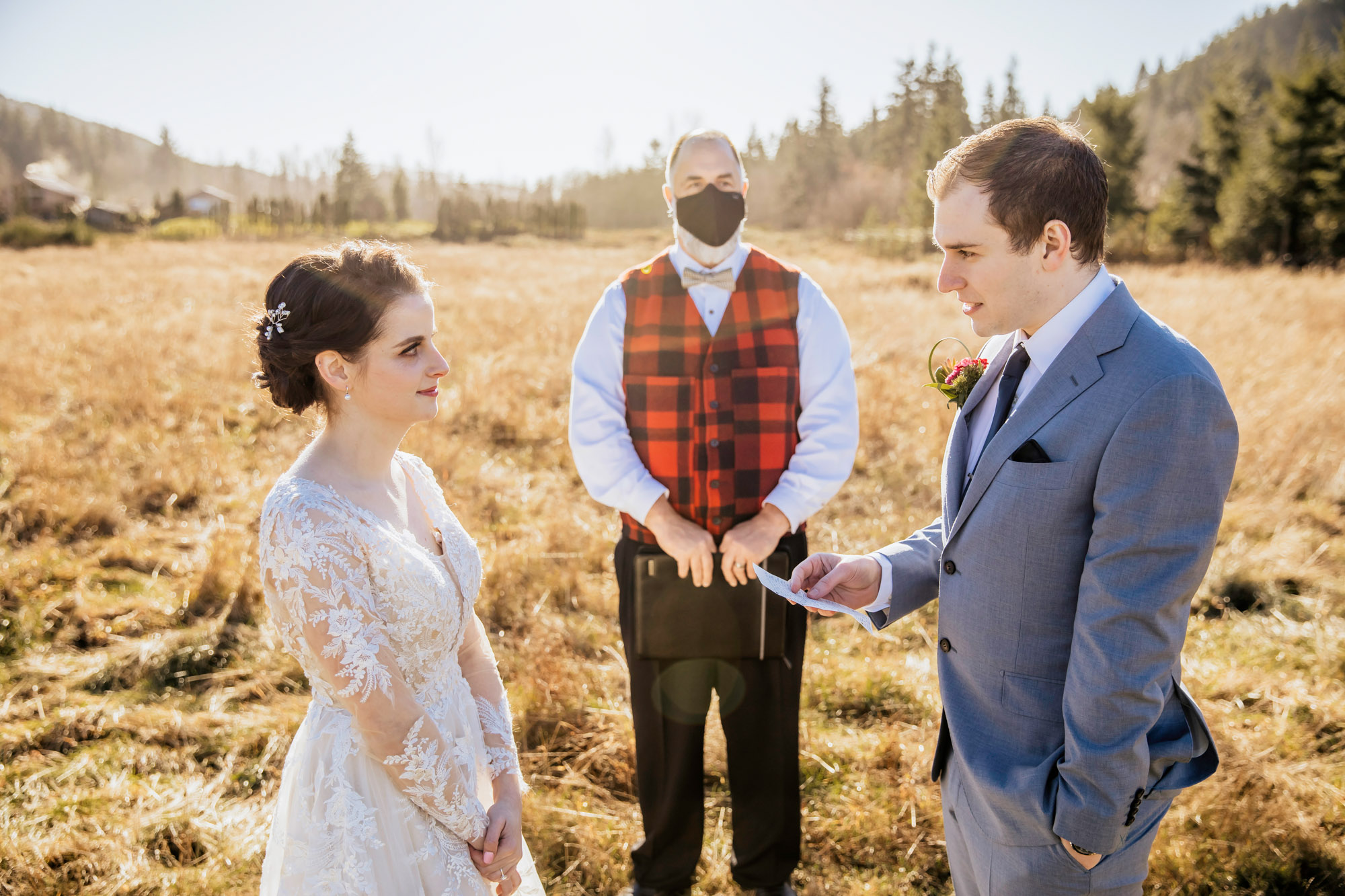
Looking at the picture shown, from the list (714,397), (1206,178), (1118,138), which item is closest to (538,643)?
(714,397)

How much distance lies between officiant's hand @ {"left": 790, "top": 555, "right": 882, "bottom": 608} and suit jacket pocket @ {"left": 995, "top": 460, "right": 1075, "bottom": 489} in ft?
1.75

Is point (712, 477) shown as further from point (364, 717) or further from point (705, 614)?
point (364, 717)

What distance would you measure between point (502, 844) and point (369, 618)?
0.71 metres

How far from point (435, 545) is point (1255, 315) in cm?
1229

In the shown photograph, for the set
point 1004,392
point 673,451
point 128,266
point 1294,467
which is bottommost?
point 1294,467

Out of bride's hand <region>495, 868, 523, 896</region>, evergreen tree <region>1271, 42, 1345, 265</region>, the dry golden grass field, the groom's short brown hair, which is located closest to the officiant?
the dry golden grass field

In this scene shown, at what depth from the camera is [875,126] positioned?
204 feet

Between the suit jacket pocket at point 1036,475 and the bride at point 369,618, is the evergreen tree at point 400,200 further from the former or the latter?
the suit jacket pocket at point 1036,475

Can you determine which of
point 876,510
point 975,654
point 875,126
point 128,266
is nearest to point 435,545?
point 975,654

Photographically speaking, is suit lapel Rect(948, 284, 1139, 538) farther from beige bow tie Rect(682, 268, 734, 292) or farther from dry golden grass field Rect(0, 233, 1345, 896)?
dry golden grass field Rect(0, 233, 1345, 896)

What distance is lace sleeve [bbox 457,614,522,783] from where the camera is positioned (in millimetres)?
2076

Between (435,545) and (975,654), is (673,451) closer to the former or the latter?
(435,545)

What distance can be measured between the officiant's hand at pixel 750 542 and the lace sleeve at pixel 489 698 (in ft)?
2.68

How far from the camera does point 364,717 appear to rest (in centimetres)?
164
